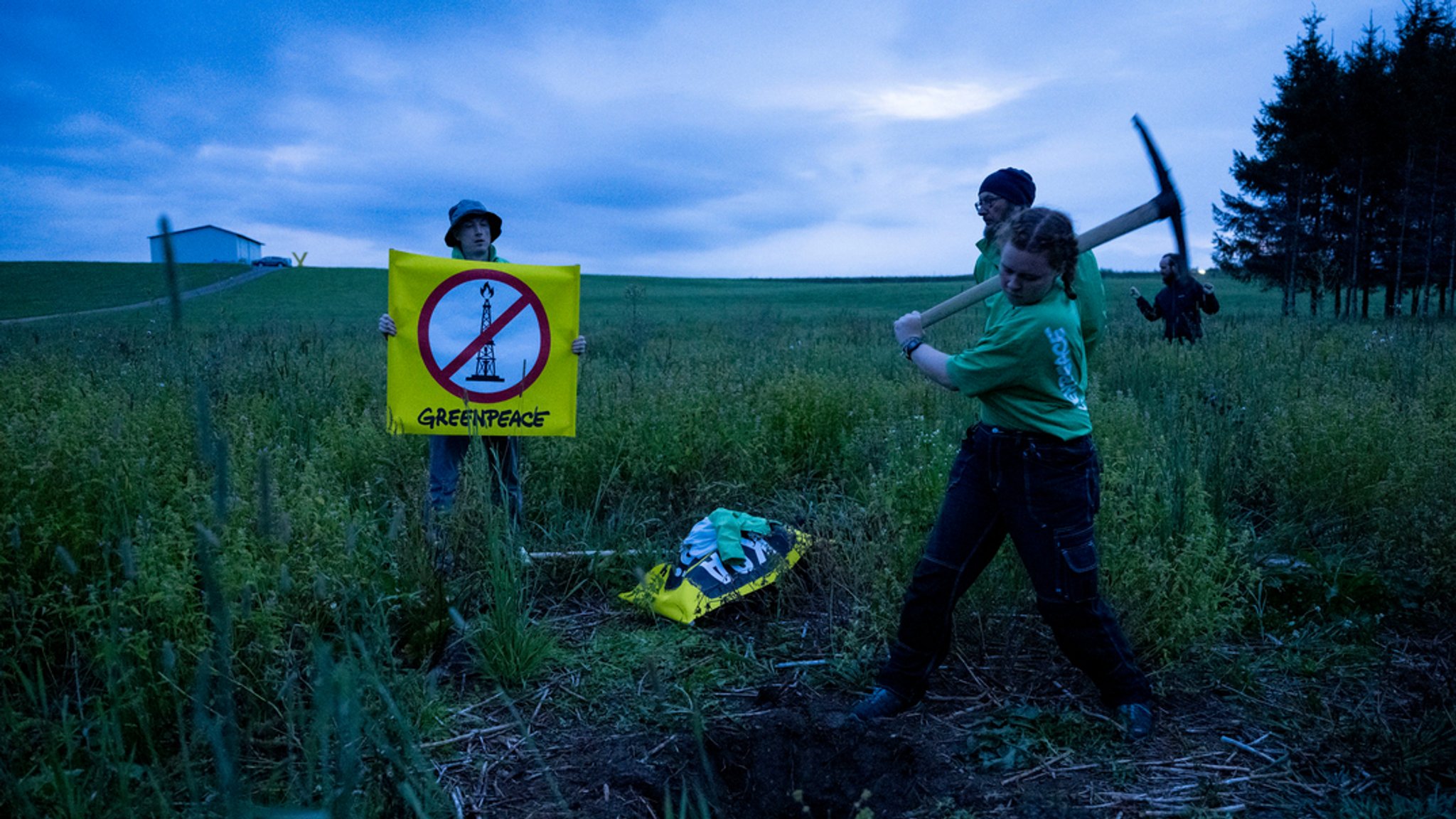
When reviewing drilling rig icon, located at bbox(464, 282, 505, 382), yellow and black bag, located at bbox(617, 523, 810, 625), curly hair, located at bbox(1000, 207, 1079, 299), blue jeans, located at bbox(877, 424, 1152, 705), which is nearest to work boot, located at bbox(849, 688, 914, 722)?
blue jeans, located at bbox(877, 424, 1152, 705)

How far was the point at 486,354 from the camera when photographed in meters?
4.85

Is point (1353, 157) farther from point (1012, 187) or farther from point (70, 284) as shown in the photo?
point (70, 284)

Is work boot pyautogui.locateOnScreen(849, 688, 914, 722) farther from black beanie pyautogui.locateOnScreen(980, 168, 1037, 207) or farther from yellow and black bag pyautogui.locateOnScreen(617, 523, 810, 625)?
black beanie pyautogui.locateOnScreen(980, 168, 1037, 207)

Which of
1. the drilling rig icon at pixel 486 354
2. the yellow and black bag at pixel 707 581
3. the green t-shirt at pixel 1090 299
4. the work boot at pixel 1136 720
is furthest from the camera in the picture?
the drilling rig icon at pixel 486 354

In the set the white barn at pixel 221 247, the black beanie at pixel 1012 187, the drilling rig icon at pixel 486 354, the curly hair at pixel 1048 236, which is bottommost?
the drilling rig icon at pixel 486 354

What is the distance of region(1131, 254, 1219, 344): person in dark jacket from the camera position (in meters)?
9.98

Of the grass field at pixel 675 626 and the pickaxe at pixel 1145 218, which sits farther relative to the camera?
the pickaxe at pixel 1145 218

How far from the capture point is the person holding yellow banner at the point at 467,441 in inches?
187

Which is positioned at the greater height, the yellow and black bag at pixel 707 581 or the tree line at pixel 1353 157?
the tree line at pixel 1353 157

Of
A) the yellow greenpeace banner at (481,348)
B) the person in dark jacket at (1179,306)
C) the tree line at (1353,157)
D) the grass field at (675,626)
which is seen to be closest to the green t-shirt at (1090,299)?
the grass field at (675,626)

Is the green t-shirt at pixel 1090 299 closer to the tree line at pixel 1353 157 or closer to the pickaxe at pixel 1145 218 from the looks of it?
the pickaxe at pixel 1145 218

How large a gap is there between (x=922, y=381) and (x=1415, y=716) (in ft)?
17.1

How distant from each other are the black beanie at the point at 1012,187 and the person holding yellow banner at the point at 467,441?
2205mm

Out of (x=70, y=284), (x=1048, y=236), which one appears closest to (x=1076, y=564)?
(x=1048, y=236)
